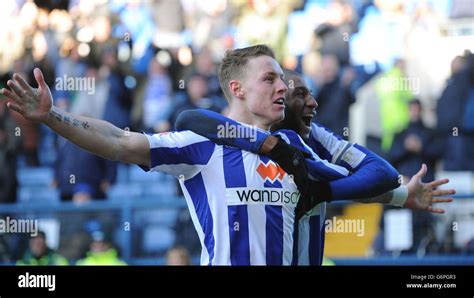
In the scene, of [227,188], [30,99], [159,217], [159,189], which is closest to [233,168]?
[227,188]

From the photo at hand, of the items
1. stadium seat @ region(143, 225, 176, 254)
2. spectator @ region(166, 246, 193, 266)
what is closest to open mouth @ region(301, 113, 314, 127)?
spectator @ region(166, 246, 193, 266)

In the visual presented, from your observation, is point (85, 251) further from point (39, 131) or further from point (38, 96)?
point (38, 96)

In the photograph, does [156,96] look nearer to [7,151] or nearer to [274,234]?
[7,151]

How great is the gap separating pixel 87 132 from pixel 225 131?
0.59 metres

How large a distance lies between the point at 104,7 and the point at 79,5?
360 millimetres

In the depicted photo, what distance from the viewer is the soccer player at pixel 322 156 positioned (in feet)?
12.5

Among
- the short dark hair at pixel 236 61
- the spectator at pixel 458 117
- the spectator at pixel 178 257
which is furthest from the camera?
the spectator at pixel 458 117

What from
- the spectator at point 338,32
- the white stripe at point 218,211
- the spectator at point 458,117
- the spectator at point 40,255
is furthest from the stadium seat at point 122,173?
the white stripe at point 218,211

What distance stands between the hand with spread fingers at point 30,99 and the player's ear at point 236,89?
898mm

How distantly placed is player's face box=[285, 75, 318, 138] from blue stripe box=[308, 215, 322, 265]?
16.8 inches

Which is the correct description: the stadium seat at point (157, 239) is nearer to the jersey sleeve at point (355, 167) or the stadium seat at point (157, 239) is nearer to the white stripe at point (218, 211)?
the jersey sleeve at point (355, 167)

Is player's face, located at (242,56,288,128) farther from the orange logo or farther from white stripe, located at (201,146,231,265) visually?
white stripe, located at (201,146,231,265)

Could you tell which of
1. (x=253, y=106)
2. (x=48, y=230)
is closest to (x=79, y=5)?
(x=48, y=230)

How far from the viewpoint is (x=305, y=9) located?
25.4ft
